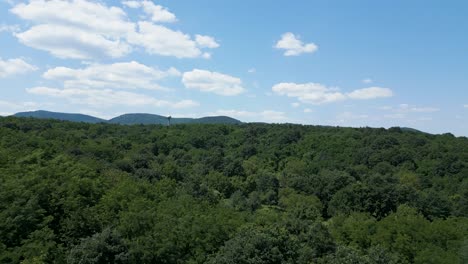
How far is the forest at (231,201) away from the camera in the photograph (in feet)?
102

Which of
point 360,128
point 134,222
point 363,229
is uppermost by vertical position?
point 360,128

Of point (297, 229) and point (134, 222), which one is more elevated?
point (134, 222)

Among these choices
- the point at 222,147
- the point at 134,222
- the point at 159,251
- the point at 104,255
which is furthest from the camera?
the point at 222,147

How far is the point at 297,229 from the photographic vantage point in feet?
153

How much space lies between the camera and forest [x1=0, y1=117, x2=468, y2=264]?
3123cm

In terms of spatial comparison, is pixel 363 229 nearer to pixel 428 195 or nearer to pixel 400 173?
pixel 428 195

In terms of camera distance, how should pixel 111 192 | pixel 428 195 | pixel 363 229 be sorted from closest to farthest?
1. pixel 111 192
2. pixel 363 229
3. pixel 428 195

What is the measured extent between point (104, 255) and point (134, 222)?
6108mm

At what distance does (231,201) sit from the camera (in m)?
77.1

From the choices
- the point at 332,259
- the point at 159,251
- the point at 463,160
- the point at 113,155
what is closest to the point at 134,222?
the point at 159,251

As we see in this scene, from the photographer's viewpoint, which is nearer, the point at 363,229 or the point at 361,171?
the point at 363,229

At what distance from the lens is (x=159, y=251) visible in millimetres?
→ 30875

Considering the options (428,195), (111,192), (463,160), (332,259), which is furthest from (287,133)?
(332,259)

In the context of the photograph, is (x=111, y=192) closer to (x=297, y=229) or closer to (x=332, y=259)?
(x=297, y=229)
